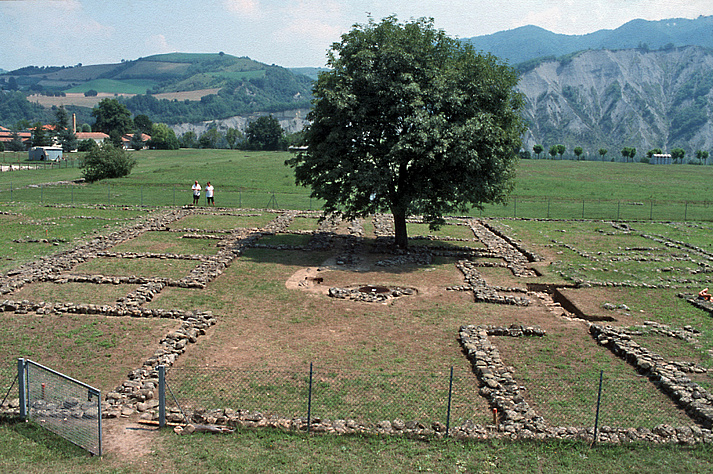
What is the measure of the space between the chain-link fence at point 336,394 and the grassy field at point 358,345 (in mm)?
67

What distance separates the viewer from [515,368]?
1744 cm

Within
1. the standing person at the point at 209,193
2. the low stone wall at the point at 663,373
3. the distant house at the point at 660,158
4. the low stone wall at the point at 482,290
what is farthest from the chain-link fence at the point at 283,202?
the distant house at the point at 660,158

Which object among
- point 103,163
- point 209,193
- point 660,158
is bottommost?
point 209,193

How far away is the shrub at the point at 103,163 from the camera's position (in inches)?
2499

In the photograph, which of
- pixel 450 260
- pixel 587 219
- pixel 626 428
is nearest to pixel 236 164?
pixel 587 219

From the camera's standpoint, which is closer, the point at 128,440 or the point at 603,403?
the point at 128,440

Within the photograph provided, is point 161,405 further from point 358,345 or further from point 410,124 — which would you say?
point 410,124

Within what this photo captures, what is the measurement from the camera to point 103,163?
64.4 meters

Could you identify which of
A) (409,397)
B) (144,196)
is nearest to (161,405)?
(409,397)

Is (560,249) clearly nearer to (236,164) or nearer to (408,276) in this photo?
(408,276)

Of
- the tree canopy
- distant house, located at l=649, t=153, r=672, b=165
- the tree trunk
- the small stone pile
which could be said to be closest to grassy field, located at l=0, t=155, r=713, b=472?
the small stone pile

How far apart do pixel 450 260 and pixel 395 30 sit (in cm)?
1359

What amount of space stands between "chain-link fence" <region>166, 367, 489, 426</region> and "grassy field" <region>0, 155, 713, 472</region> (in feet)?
0.22

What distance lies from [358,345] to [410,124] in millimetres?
14411
